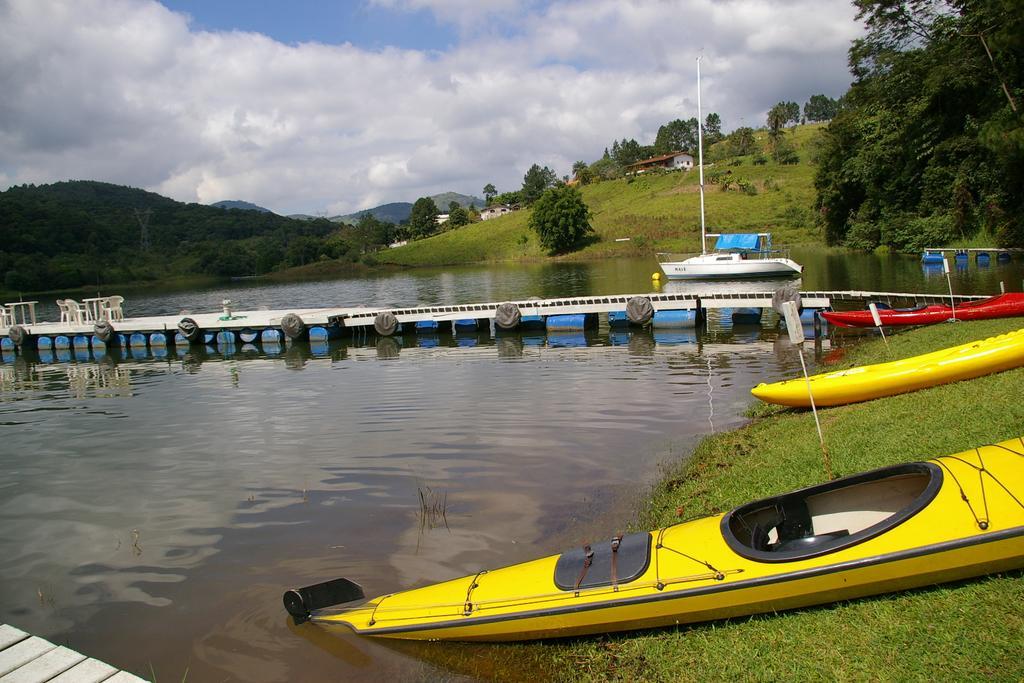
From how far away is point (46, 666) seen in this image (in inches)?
213

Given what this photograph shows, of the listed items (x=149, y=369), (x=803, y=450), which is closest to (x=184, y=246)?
(x=149, y=369)

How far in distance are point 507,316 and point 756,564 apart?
23.1 meters

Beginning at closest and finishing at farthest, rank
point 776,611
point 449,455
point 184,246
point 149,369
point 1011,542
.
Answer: point 1011,542
point 776,611
point 449,455
point 149,369
point 184,246

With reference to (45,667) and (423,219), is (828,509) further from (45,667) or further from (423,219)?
(423,219)

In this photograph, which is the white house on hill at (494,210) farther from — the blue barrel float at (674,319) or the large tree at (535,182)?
the blue barrel float at (674,319)

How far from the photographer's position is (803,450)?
29.6ft

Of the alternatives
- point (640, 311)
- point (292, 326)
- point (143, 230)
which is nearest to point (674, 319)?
point (640, 311)

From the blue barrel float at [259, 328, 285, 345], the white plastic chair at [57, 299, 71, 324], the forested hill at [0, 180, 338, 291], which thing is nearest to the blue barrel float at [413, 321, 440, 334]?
the blue barrel float at [259, 328, 285, 345]

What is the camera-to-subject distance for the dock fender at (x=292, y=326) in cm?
2928

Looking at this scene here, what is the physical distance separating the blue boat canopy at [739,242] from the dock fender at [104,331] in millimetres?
37430

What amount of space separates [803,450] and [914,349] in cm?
775

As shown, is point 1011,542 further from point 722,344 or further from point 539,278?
point 539,278

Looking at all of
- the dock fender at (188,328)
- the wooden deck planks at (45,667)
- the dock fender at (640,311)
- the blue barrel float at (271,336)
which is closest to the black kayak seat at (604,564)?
the wooden deck planks at (45,667)

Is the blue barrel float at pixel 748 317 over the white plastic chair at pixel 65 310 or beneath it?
beneath
